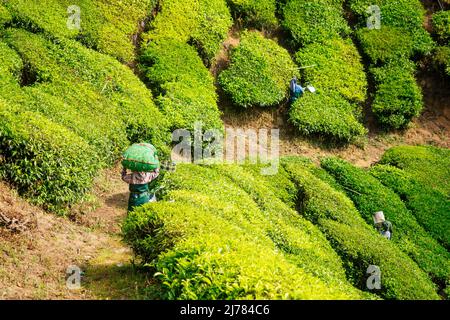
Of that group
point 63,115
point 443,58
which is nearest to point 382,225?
point 63,115

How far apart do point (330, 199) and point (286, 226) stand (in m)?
3.44

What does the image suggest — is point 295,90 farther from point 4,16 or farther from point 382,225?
point 4,16

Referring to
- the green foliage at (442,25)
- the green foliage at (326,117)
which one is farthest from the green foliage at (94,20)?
the green foliage at (442,25)

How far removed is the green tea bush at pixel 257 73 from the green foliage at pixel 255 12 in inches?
24.9

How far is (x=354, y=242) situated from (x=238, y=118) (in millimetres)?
7407

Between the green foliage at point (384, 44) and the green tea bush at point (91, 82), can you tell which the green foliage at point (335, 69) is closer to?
the green foliage at point (384, 44)

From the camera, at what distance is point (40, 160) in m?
12.2

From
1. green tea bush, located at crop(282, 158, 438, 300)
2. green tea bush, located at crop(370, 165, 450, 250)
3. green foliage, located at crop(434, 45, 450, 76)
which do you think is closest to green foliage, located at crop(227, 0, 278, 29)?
green foliage, located at crop(434, 45, 450, 76)

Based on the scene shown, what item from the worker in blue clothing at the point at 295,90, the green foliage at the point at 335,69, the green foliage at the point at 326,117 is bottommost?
the green foliage at the point at 326,117

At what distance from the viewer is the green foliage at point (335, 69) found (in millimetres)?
23953
